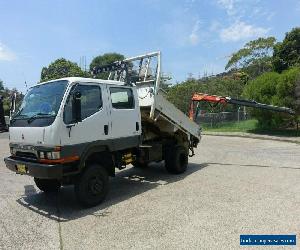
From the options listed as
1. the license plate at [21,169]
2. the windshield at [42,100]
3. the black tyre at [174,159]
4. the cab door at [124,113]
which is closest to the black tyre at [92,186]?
the cab door at [124,113]

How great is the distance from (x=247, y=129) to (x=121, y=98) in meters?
17.6

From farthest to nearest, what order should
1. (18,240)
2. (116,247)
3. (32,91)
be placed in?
(32,91) → (18,240) → (116,247)

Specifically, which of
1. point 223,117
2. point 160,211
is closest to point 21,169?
point 160,211

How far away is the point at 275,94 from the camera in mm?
21375

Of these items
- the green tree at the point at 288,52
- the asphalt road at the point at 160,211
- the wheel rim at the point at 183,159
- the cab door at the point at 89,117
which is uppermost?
the green tree at the point at 288,52

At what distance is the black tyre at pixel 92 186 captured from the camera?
23.7 ft

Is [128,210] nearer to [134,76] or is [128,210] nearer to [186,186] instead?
[186,186]

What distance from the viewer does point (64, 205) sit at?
25.5ft

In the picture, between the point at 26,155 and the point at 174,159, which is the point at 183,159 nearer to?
the point at 174,159

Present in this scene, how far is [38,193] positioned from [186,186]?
3.52m

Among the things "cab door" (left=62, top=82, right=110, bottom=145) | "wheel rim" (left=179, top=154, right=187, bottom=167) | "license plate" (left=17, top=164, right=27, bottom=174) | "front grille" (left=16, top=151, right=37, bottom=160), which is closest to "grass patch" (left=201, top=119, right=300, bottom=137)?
"wheel rim" (left=179, top=154, right=187, bottom=167)

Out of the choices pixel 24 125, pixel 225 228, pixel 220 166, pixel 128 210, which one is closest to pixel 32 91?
pixel 24 125

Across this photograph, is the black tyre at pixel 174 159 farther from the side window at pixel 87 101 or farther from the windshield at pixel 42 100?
the windshield at pixel 42 100

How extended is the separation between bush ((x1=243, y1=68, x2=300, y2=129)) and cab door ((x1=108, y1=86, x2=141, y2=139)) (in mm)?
13763
